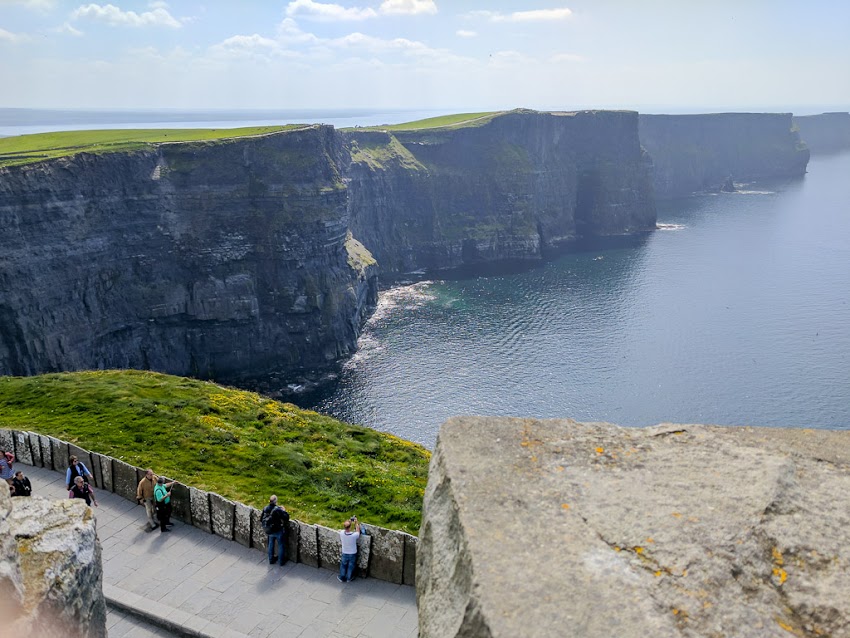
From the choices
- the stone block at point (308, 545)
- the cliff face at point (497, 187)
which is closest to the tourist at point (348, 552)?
the stone block at point (308, 545)

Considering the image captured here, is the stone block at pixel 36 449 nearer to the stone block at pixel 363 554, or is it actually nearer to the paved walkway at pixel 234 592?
the paved walkway at pixel 234 592

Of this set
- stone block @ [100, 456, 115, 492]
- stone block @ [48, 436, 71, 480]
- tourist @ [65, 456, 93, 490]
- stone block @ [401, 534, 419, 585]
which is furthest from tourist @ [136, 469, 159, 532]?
stone block @ [401, 534, 419, 585]

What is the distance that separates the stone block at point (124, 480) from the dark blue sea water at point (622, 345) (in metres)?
50.2

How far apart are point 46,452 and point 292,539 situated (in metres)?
11.7

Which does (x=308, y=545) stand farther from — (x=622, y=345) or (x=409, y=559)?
(x=622, y=345)

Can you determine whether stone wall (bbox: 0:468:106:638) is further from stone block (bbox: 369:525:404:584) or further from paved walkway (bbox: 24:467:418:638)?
stone block (bbox: 369:525:404:584)

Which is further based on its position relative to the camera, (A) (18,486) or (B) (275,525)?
(A) (18,486)

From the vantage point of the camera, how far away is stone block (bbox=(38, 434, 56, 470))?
80.2 ft

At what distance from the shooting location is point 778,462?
28.8 feet

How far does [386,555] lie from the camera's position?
17750mm

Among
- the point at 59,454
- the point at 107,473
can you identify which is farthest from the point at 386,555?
the point at 59,454

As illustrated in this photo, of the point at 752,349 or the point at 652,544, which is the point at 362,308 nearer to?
the point at 752,349

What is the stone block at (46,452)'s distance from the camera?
2446 centimetres

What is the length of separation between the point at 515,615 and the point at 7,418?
28.8 meters
